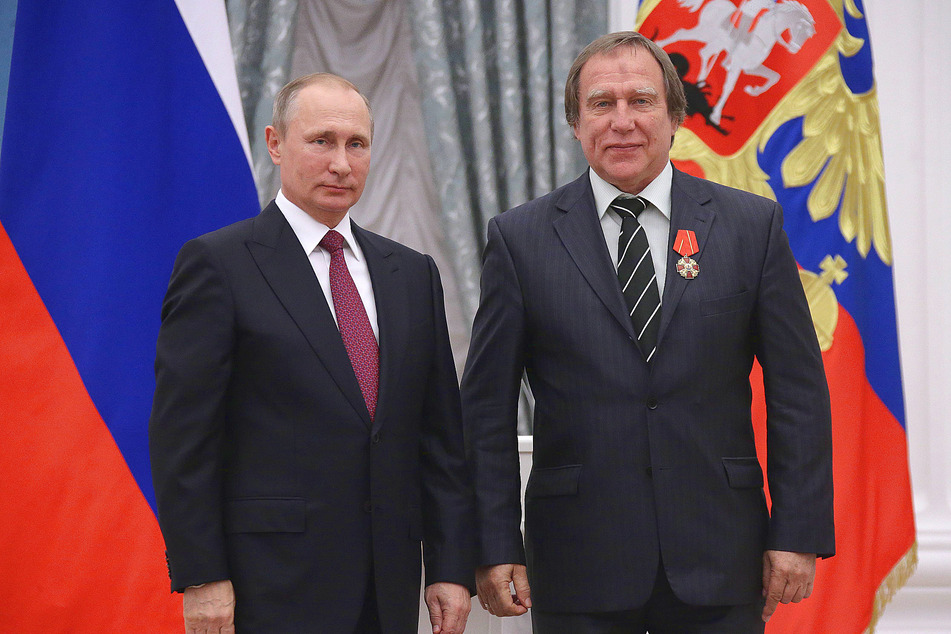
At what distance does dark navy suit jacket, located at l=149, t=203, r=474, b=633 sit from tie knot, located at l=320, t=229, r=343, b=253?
60 mm

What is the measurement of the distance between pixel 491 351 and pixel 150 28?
5.83 ft

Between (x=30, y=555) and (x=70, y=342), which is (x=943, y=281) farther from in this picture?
(x=30, y=555)

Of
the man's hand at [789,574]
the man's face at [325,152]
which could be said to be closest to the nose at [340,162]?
the man's face at [325,152]

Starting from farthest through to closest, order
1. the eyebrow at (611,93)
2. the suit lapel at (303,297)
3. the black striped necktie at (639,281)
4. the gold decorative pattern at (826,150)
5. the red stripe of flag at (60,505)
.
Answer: the gold decorative pattern at (826,150) < the red stripe of flag at (60,505) < the eyebrow at (611,93) < the black striped necktie at (639,281) < the suit lapel at (303,297)

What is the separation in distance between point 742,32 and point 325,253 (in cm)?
181

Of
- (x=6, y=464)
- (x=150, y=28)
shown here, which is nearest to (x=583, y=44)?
(x=150, y=28)

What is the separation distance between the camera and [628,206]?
1788 millimetres

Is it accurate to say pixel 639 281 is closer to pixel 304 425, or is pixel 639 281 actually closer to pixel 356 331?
pixel 356 331

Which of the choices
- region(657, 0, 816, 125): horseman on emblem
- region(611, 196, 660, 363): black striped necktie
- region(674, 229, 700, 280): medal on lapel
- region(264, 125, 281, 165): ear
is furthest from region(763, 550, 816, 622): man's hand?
region(657, 0, 816, 125): horseman on emblem

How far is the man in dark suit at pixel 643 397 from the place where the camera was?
1.64 metres

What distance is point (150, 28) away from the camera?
278 centimetres

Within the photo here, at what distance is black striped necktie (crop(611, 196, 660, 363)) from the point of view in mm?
1676

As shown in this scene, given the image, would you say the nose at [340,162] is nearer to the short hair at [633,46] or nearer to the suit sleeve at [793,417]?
the short hair at [633,46]

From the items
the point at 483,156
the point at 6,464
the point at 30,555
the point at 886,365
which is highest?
the point at 483,156
